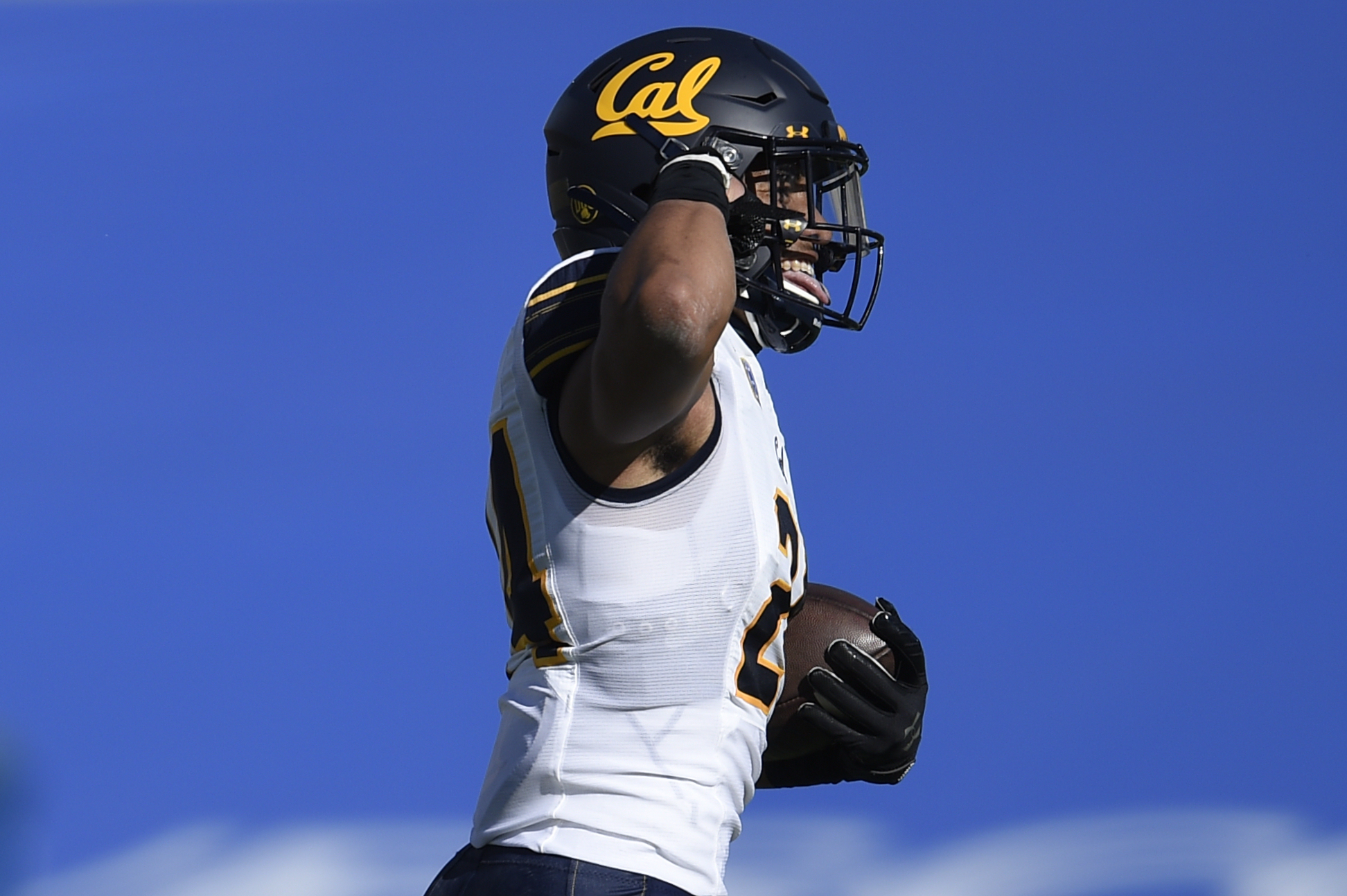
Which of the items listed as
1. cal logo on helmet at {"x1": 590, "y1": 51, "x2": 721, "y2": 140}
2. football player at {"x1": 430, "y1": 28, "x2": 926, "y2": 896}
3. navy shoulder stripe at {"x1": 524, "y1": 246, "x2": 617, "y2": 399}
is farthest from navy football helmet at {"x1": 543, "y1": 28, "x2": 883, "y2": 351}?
navy shoulder stripe at {"x1": 524, "y1": 246, "x2": 617, "y2": 399}

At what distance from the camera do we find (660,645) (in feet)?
7.75

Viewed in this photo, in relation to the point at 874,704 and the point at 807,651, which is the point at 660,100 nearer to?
the point at 807,651

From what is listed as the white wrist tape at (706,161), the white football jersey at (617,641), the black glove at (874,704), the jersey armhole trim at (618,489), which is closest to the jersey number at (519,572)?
the white football jersey at (617,641)

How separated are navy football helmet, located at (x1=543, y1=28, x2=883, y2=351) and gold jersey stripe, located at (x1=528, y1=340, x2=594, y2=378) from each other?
2.00ft

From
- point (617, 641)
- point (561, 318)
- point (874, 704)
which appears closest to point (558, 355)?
point (561, 318)

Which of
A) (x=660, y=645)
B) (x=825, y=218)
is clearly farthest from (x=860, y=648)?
(x=825, y=218)

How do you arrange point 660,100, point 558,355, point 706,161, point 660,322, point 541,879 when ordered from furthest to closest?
point 660,100
point 706,161
point 558,355
point 541,879
point 660,322

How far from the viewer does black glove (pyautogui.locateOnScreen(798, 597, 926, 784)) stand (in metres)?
2.86

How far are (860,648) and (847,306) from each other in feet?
2.46

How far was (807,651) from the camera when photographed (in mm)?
2871

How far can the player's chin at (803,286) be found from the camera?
3.06m

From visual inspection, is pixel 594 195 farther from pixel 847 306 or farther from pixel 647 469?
pixel 647 469

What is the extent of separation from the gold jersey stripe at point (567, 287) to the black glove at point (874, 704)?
2.99 feet

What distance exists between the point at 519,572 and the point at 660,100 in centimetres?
108
